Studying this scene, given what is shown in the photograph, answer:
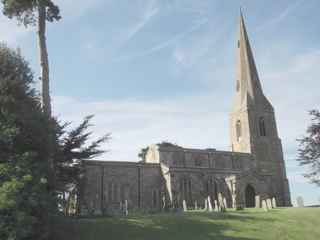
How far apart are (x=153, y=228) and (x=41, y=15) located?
15408 mm

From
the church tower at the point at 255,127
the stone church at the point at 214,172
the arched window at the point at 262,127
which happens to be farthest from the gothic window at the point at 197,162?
the arched window at the point at 262,127

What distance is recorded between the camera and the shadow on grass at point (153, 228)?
66.2 feet

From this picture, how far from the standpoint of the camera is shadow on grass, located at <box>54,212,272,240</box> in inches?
795

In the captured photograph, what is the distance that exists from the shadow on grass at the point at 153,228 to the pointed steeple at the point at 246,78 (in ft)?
124

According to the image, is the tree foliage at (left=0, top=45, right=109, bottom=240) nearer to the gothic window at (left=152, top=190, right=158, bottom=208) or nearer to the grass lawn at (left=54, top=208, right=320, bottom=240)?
the grass lawn at (left=54, top=208, right=320, bottom=240)

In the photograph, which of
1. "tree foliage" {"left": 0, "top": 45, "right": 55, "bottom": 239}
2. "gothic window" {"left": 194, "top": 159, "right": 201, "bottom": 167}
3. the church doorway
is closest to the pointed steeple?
"gothic window" {"left": 194, "top": 159, "right": 201, "bottom": 167}

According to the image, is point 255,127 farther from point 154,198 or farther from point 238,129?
point 154,198

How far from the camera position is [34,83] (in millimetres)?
27391

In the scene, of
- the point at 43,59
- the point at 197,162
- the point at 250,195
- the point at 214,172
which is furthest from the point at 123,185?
the point at 43,59

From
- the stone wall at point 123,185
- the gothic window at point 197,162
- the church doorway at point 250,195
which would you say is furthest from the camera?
the gothic window at point 197,162

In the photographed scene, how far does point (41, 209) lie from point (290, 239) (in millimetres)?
13381

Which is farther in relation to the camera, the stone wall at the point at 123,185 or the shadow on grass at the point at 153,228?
the stone wall at the point at 123,185

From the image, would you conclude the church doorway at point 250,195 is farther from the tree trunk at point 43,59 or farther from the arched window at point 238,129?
the tree trunk at point 43,59

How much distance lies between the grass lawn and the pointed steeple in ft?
119
